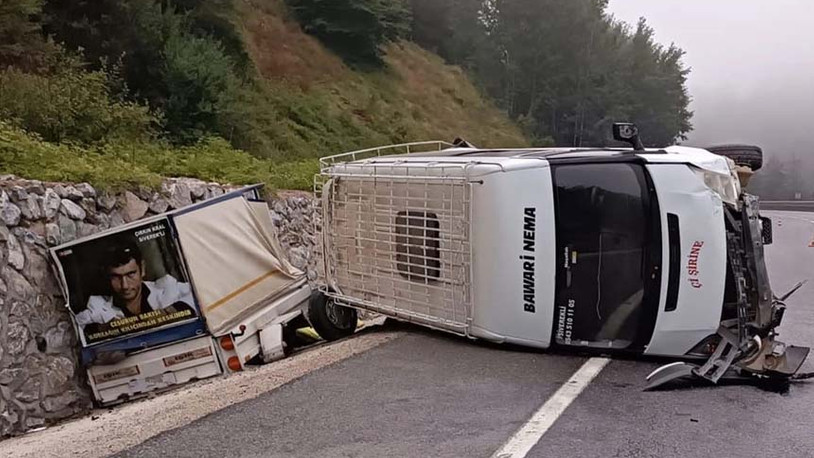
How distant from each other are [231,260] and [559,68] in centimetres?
4587

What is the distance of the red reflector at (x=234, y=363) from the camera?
25.7 ft

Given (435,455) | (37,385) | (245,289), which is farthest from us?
(245,289)

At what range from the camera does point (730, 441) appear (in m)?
4.62

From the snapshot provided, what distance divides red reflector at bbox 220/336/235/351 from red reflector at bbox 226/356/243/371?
105mm

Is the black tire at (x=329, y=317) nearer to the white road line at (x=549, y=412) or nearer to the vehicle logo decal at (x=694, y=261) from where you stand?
the white road line at (x=549, y=412)

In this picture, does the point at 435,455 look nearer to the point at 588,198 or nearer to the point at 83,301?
the point at 588,198

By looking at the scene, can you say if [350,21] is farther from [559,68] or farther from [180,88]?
[559,68]

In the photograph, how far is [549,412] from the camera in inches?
199

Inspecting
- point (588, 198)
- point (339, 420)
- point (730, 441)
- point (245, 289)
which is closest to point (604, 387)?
point (730, 441)

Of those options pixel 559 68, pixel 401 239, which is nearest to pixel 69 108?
pixel 401 239

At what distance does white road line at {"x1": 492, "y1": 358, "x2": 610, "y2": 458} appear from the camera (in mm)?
4383

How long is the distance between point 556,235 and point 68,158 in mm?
6346

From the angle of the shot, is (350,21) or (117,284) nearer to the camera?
(117,284)

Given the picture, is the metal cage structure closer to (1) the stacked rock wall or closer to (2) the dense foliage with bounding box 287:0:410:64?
→ (1) the stacked rock wall
